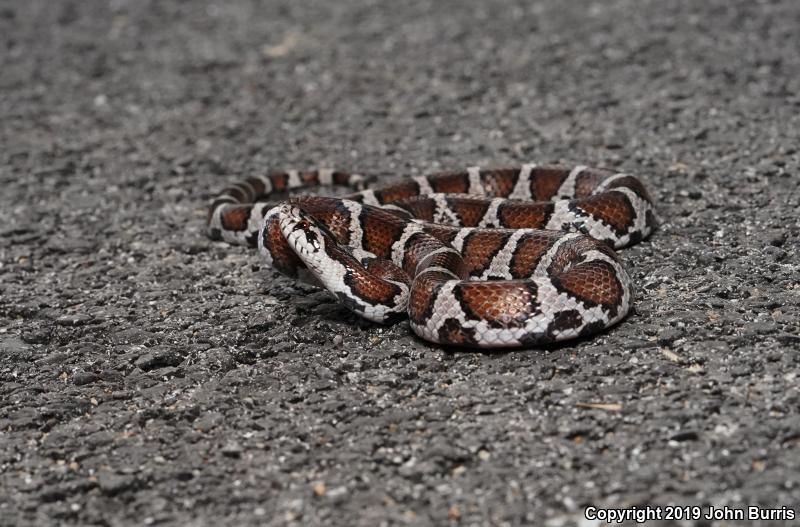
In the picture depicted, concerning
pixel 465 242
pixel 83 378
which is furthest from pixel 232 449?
pixel 465 242

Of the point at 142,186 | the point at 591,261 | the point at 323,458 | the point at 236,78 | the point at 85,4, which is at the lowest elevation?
the point at 323,458

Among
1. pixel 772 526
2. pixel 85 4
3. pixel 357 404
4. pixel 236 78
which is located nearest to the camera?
pixel 772 526

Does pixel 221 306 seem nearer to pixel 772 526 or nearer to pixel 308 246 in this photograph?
pixel 308 246

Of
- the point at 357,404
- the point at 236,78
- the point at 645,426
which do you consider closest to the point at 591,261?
the point at 645,426

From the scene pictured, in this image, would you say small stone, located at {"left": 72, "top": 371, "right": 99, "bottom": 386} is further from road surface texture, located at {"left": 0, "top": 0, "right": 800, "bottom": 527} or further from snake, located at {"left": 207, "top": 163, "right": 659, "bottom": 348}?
snake, located at {"left": 207, "top": 163, "right": 659, "bottom": 348}

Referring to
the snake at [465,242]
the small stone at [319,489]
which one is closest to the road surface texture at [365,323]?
the small stone at [319,489]

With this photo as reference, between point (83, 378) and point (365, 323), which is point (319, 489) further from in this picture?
point (83, 378)
